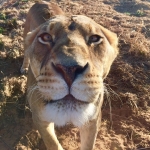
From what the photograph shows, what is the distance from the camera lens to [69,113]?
2.28 metres

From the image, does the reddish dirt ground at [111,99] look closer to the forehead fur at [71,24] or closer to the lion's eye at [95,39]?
the lion's eye at [95,39]

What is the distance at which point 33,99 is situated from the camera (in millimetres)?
3037

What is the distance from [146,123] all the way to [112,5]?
601 cm

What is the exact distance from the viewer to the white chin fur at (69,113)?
228 centimetres

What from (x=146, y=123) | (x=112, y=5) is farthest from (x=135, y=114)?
(x=112, y=5)

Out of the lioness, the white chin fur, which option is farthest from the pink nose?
the white chin fur

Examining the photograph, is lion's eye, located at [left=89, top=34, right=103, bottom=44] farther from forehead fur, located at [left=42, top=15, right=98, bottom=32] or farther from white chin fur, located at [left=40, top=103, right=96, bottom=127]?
white chin fur, located at [left=40, top=103, right=96, bottom=127]

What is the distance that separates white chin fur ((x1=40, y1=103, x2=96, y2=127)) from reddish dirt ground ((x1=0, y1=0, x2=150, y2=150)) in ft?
1.35

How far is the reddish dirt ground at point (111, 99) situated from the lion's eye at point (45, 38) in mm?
682

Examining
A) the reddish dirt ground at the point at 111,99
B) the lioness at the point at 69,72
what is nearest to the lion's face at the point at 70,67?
the lioness at the point at 69,72

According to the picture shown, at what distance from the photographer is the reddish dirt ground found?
379cm

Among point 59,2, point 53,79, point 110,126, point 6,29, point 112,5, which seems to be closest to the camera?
point 53,79

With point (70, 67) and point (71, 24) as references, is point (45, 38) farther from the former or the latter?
point (70, 67)

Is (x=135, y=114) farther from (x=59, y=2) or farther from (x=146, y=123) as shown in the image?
(x=59, y=2)
